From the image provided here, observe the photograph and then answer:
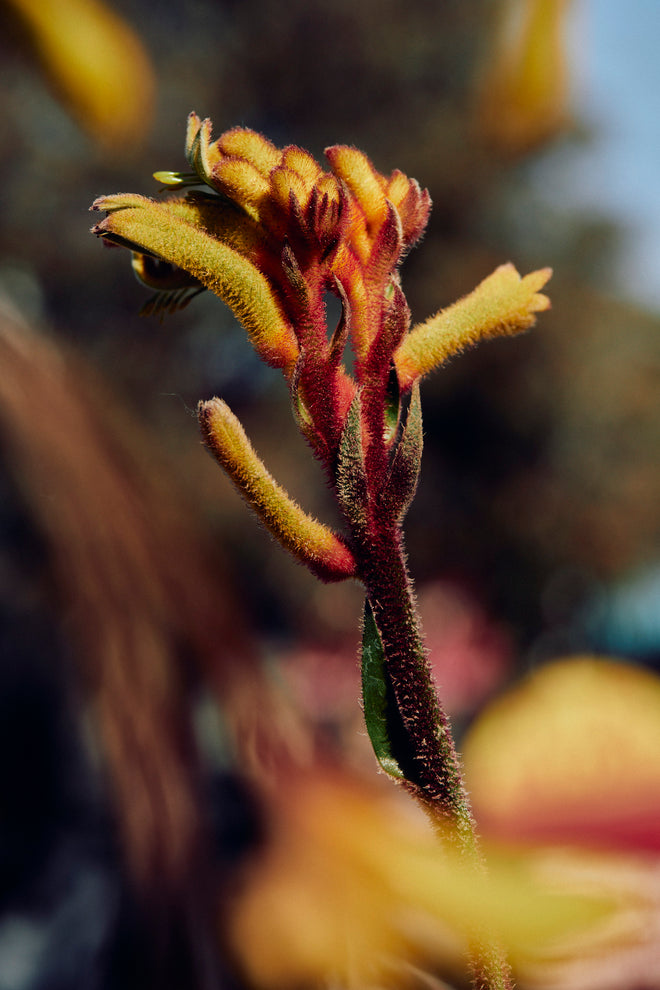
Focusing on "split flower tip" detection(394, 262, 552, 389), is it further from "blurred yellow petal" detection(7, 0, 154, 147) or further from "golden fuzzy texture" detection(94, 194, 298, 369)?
"blurred yellow petal" detection(7, 0, 154, 147)

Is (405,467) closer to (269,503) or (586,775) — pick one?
(269,503)

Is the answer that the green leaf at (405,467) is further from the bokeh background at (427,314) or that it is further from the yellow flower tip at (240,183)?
the bokeh background at (427,314)

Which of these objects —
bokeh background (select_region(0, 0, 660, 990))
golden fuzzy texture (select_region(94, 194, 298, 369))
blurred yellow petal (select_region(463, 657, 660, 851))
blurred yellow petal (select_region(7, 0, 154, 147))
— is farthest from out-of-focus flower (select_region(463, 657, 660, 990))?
bokeh background (select_region(0, 0, 660, 990))

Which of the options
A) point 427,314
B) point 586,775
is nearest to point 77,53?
point 586,775

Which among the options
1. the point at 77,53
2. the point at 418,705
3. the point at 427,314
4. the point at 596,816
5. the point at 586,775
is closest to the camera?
the point at 418,705

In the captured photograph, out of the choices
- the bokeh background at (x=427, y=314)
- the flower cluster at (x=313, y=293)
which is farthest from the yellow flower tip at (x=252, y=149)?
the bokeh background at (x=427, y=314)

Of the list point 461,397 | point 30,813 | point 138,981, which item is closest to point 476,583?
point 461,397
